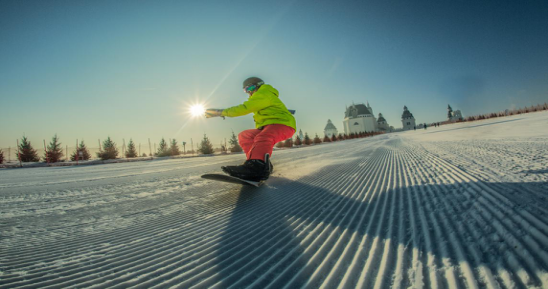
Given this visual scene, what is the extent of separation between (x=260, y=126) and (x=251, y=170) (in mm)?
726

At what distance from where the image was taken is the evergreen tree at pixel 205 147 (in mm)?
28016

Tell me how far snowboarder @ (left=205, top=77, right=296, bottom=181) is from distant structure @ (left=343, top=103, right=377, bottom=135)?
77.7 metres

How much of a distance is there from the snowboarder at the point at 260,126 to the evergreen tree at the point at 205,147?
26.0 m

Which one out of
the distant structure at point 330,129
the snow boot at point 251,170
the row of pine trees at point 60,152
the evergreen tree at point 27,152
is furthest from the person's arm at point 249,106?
the distant structure at point 330,129

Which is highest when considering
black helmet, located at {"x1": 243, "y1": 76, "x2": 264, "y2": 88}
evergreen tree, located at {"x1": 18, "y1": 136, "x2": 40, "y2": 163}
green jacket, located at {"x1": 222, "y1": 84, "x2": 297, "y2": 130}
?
evergreen tree, located at {"x1": 18, "y1": 136, "x2": 40, "y2": 163}

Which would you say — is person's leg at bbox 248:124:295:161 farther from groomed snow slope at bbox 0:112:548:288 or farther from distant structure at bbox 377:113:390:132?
distant structure at bbox 377:113:390:132

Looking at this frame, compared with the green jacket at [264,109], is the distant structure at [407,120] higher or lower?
higher

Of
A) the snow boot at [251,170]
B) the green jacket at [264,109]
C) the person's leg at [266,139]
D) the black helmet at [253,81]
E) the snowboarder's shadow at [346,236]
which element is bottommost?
the snowboarder's shadow at [346,236]

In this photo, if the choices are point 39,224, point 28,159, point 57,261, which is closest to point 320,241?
point 57,261

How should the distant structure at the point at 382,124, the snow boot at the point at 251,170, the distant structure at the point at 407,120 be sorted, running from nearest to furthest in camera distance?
the snow boot at the point at 251,170, the distant structure at the point at 407,120, the distant structure at the point at 382,124

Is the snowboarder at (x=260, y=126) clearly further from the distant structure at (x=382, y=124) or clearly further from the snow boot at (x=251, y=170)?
the distant structure at (x=382, y=124)

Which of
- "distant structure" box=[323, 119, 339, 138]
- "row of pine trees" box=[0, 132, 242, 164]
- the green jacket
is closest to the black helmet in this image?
the green jacket

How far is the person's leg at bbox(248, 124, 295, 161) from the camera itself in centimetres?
259

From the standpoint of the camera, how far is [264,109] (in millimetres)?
2871
